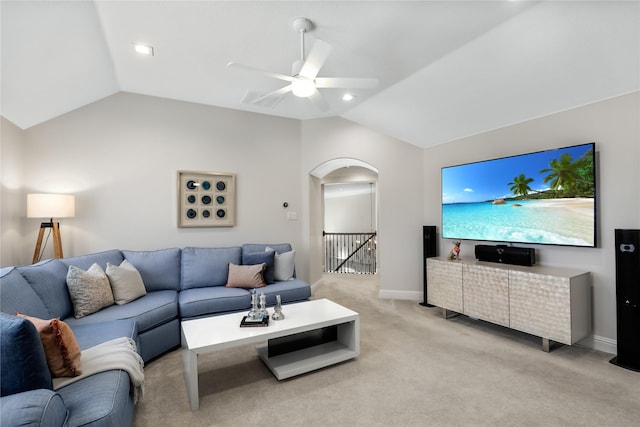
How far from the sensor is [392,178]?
15.9ft

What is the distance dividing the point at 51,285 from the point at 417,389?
3006mm

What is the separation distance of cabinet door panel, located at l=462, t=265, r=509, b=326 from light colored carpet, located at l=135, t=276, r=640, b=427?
0.25 metres

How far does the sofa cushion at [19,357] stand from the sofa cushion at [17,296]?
3.12ft

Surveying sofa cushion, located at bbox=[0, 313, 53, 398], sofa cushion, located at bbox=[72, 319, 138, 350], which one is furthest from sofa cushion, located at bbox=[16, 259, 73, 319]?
sofa cushion, located at bbox=[0, 313, 53, 398]

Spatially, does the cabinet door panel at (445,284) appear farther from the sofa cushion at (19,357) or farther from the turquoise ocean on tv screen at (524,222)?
the sofa cushion at (19,357)

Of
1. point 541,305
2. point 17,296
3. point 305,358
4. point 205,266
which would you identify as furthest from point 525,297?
point 17,296

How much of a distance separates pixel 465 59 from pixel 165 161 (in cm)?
380

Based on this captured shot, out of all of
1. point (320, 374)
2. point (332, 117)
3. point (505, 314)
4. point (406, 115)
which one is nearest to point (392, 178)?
point (406, 115)

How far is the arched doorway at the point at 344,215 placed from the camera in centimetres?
532

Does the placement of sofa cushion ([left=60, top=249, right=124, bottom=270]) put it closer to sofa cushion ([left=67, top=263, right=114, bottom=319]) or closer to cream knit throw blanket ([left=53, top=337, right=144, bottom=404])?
sofa cushion ([left=67, top=263, right=114, bottom=319])

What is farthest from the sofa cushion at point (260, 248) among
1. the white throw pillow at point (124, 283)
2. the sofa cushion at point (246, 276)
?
the white throw pillow at point (124, 283)

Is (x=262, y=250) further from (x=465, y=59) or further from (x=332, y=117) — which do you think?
(x=465, y=59)

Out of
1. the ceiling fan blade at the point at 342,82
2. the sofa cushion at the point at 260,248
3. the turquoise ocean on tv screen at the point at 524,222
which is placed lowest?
the sofa cushion at the point at 260,248

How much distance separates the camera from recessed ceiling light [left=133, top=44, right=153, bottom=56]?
2.90 meters
